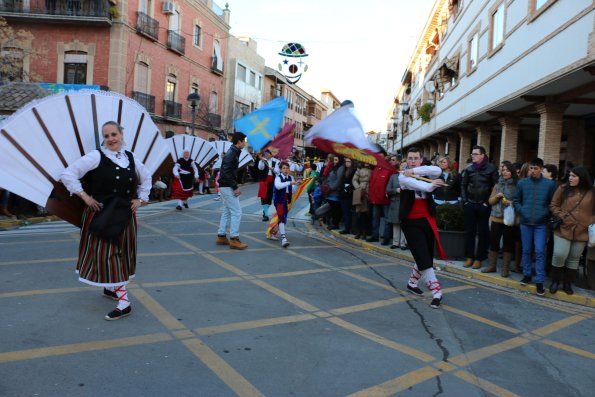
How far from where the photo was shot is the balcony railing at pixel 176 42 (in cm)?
2852

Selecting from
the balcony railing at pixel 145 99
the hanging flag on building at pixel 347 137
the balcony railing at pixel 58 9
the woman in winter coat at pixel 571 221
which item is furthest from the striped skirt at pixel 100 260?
the balcony railing at pixel 145 99

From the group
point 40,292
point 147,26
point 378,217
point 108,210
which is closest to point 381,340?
point 108,210

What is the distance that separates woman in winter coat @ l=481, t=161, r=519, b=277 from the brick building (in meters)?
19.3

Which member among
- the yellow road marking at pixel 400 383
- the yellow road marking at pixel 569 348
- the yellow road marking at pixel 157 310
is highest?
the yellow road marking at pixel 569 348

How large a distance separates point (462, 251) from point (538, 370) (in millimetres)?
4752

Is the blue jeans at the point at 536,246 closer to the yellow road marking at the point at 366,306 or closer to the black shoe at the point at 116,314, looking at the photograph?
the yellow road marking at the point at 366,306

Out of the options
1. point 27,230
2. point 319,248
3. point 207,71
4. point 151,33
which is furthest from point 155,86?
point 319,248

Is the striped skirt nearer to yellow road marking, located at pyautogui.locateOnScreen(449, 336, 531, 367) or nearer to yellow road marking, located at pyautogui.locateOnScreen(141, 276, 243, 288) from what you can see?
yellow road marking, located at pyautogui.locateOnScreen(141, 276, 243, 288)

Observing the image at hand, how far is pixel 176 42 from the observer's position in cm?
2923

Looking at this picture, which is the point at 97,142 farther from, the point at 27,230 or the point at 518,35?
the point at 518,35

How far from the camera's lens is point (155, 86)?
27.9 metres

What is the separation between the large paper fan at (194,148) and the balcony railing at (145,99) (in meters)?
10.3

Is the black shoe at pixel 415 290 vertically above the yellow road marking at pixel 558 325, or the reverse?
the black shoe at pixel 415 290

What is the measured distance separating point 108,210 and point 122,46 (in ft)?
73.6
